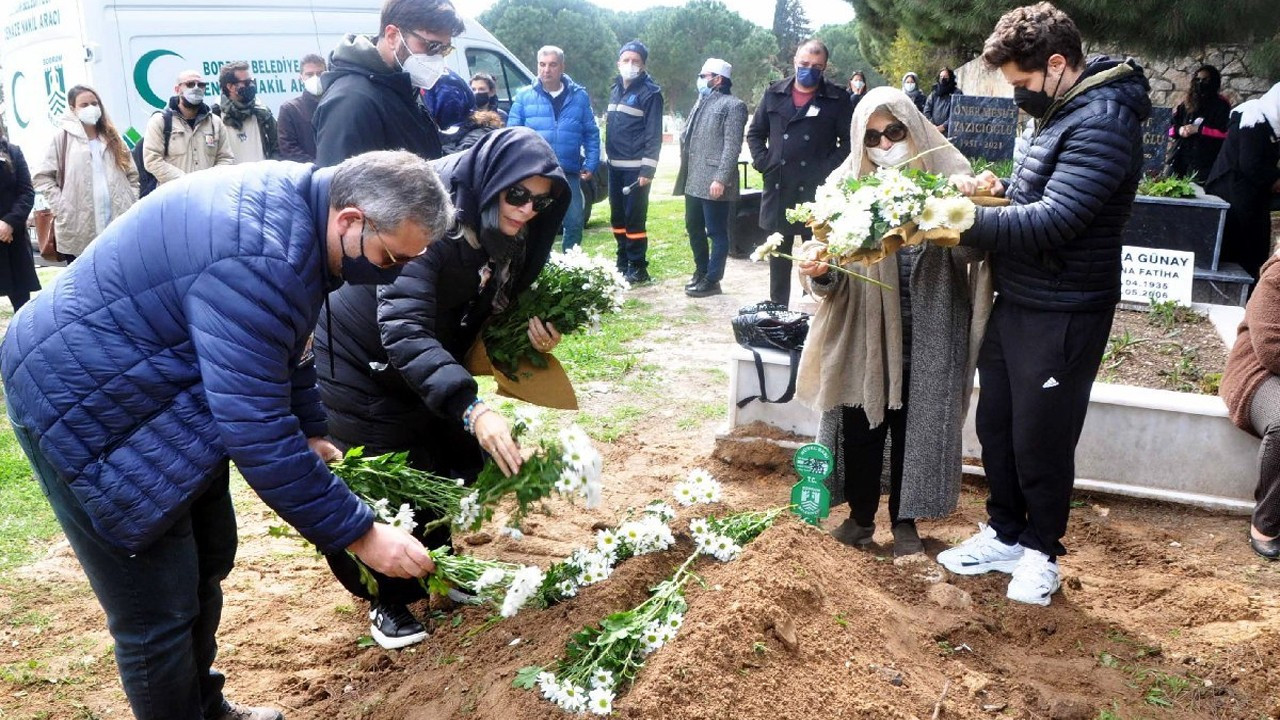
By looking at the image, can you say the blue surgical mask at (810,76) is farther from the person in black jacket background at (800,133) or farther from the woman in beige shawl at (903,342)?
the woman in beige shawl at (903,342)

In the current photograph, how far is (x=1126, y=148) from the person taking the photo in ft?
10.4

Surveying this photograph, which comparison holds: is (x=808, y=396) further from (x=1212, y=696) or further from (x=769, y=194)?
(x=769, y=194)

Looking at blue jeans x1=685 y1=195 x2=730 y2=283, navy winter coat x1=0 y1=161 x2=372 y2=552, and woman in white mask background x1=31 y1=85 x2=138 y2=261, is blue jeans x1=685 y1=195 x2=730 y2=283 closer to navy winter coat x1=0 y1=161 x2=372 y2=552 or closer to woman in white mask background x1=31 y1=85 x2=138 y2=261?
woman in white mask background x1=31 y1=85 x2=138 y2=261

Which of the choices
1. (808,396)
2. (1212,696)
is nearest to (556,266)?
(808,396)

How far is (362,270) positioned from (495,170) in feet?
2.32

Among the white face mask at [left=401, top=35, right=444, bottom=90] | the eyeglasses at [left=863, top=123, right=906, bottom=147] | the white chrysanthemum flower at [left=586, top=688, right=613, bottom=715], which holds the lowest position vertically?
the white chrysanthemum flower at [left=586, top=688, right=613, bottom=715]

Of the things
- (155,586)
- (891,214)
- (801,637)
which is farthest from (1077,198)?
(155,586)

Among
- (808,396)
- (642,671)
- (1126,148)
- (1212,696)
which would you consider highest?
(1126,148)

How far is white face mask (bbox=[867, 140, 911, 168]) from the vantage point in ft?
12.0

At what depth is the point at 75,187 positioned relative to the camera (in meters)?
7.13

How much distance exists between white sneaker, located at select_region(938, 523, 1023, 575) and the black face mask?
1609mm

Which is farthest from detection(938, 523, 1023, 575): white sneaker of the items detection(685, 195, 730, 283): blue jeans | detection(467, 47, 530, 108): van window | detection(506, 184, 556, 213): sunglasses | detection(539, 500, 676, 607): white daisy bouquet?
detection(467, 47, 530, 108): van window

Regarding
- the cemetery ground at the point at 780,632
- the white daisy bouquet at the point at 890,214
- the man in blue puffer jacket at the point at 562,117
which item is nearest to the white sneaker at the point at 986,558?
the cemetery ground at the point at 780,632

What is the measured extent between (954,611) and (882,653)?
0.65 meters
